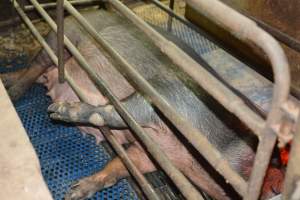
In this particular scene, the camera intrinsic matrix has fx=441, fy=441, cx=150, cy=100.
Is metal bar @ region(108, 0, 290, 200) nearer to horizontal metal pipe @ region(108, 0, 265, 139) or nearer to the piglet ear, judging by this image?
horizontal metal pipe @ region(108, 0, 265, 139)

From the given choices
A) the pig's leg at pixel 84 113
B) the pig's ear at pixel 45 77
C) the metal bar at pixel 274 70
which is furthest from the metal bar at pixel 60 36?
the metal bar at pixel 274 70

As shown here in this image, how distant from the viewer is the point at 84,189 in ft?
7.13

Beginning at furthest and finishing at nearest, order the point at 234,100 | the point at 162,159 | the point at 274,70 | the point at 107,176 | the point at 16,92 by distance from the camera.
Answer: the point at 16,92 → the point at 107,176 → the point at 162,159 → the point at 234,100 → the point at 274,70

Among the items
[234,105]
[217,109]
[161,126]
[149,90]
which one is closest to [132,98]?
[161,126]

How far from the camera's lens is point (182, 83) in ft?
8.18

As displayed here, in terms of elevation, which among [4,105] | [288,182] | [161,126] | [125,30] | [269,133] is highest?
[269,133]

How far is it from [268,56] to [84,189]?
1409 mm

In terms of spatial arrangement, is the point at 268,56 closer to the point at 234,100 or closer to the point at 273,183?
the point at 234,100

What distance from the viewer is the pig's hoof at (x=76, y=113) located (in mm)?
2209

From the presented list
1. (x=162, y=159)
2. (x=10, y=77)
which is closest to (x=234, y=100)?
(x=162, y=159)

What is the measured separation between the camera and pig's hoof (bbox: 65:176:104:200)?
2.15 metres

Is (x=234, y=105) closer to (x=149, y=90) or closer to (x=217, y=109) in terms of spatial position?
(x=149, y=90)

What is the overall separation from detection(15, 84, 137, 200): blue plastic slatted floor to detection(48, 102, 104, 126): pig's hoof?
301 mm

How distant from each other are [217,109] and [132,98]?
47 centimetres
